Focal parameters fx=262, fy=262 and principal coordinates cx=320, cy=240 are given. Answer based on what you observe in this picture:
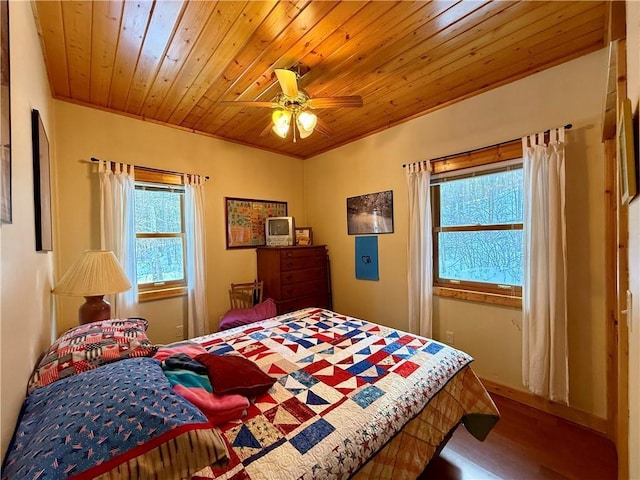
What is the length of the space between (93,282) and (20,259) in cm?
69

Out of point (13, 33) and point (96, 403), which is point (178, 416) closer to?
point (96, 403)

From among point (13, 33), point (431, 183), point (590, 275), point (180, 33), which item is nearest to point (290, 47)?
point (180, 33)

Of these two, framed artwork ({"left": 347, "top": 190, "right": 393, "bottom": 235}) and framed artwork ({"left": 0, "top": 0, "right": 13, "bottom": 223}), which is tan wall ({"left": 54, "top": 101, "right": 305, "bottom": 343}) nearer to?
framed artwork ({"left": 347, "top": 190, "right": 393, "bottom": 235})

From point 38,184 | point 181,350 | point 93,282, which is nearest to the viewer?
point 38,184

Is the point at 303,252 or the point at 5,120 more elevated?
the point at 5,120

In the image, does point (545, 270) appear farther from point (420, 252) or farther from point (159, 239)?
point (159, 239)

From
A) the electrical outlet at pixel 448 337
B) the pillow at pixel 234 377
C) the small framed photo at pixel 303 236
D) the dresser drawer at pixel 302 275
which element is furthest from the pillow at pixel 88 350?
the electrical outlet at pixel 448 337

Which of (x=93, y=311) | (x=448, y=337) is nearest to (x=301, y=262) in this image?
(x=448, y=337)

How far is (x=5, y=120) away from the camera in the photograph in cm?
85

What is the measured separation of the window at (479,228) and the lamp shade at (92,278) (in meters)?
2.72

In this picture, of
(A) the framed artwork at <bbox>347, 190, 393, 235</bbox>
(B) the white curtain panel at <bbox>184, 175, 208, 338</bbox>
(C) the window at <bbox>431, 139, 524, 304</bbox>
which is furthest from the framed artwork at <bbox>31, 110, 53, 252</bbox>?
(C) the window at <bbox>431, 139, 524, 304</bbox>

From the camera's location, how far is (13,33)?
3.41ft

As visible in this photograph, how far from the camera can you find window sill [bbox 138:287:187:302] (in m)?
2.62

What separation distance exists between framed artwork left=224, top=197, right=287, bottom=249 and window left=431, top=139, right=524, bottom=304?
213cm
